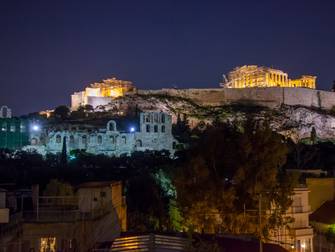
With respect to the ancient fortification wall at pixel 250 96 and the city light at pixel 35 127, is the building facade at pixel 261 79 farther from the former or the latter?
the city light at pixel 35 127

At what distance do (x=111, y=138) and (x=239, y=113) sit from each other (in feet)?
98.9

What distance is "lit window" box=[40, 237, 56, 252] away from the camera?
1606 cm

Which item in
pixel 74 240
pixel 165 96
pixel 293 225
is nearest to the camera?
pixel 74 240

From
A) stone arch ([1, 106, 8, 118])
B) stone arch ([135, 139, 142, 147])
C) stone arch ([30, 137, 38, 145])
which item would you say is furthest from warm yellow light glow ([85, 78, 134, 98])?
stone arch ([135, 139, 142, 147])

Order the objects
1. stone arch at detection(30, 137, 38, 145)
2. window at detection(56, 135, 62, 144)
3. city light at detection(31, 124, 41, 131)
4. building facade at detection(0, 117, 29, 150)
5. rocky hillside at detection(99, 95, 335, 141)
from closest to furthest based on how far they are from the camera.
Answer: window at detection(56, 135, 62, 144) < stone arch at detection(30, 137, 38, 145) < building facade at detection(0, 117, 29, 150) < city light at detection(31, 124, 41, 131) < rocky hillside at detection(99, 95, 335, 141)

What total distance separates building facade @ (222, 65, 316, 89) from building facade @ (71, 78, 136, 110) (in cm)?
2388

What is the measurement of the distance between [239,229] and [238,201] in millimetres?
1056

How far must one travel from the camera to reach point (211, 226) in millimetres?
20766

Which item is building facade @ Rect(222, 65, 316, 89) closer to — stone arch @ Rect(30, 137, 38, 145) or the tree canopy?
stone arch @ Rect(30, 137, 38, 145)

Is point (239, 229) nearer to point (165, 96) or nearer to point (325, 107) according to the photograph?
point (165, 96)

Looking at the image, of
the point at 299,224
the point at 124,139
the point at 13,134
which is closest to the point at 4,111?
the point at 13,134

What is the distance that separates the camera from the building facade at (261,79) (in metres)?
110

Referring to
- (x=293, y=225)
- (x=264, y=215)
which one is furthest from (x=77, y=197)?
(x=293, y=225)

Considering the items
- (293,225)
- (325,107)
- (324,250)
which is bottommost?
(324,250)
